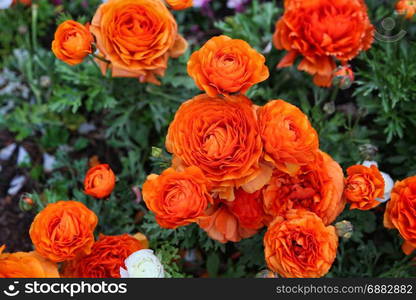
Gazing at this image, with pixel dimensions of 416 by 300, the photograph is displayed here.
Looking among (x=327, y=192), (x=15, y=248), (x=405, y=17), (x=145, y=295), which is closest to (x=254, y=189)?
(x=327, y=192)

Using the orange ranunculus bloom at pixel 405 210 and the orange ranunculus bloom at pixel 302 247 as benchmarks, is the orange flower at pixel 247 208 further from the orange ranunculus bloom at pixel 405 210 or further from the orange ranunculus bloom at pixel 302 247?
the orange ranunculus bloom at pixel 405 210

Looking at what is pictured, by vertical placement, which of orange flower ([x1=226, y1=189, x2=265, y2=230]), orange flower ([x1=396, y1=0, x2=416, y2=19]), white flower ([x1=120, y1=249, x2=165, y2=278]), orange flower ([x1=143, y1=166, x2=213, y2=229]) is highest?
orange flower ([x1=396, y1=0, x2=416, y2=19])

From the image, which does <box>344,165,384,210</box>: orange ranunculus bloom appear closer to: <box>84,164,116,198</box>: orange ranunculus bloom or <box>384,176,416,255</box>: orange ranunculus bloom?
<box>384,176,416,255</box>: orange ranunculus bloom

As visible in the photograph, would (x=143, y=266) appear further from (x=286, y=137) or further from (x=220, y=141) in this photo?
A: (x=286, y=137)

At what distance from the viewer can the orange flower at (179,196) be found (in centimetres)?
135

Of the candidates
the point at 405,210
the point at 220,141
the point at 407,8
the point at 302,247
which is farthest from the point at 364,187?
the point at 407,8

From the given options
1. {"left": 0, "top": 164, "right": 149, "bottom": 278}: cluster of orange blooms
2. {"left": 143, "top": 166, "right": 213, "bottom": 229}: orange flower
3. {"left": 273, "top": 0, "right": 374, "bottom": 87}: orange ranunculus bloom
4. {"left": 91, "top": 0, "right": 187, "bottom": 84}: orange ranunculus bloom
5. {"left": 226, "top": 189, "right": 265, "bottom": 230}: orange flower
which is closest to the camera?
{"left": 143, "top": 166, "right": 213, "bottom": 229}: orange flower

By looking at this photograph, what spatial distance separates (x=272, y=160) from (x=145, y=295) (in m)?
0.54

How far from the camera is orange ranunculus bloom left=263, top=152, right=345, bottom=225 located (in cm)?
152

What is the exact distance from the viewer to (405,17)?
1.86 metres

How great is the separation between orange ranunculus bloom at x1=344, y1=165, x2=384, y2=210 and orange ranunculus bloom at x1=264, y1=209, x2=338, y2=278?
0.13 meters

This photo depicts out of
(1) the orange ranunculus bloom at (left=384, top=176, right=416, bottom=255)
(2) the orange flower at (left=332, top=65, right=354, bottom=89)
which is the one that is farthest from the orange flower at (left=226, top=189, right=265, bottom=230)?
(2) the orange flower at (left=332, top=65, right=354, bottom=89)

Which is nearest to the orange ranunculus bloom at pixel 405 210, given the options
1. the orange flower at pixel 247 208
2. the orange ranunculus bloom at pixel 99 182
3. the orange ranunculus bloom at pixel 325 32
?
the orange flower at pixel 247 208

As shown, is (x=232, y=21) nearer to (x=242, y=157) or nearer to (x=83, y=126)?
(x=83, y=126)
